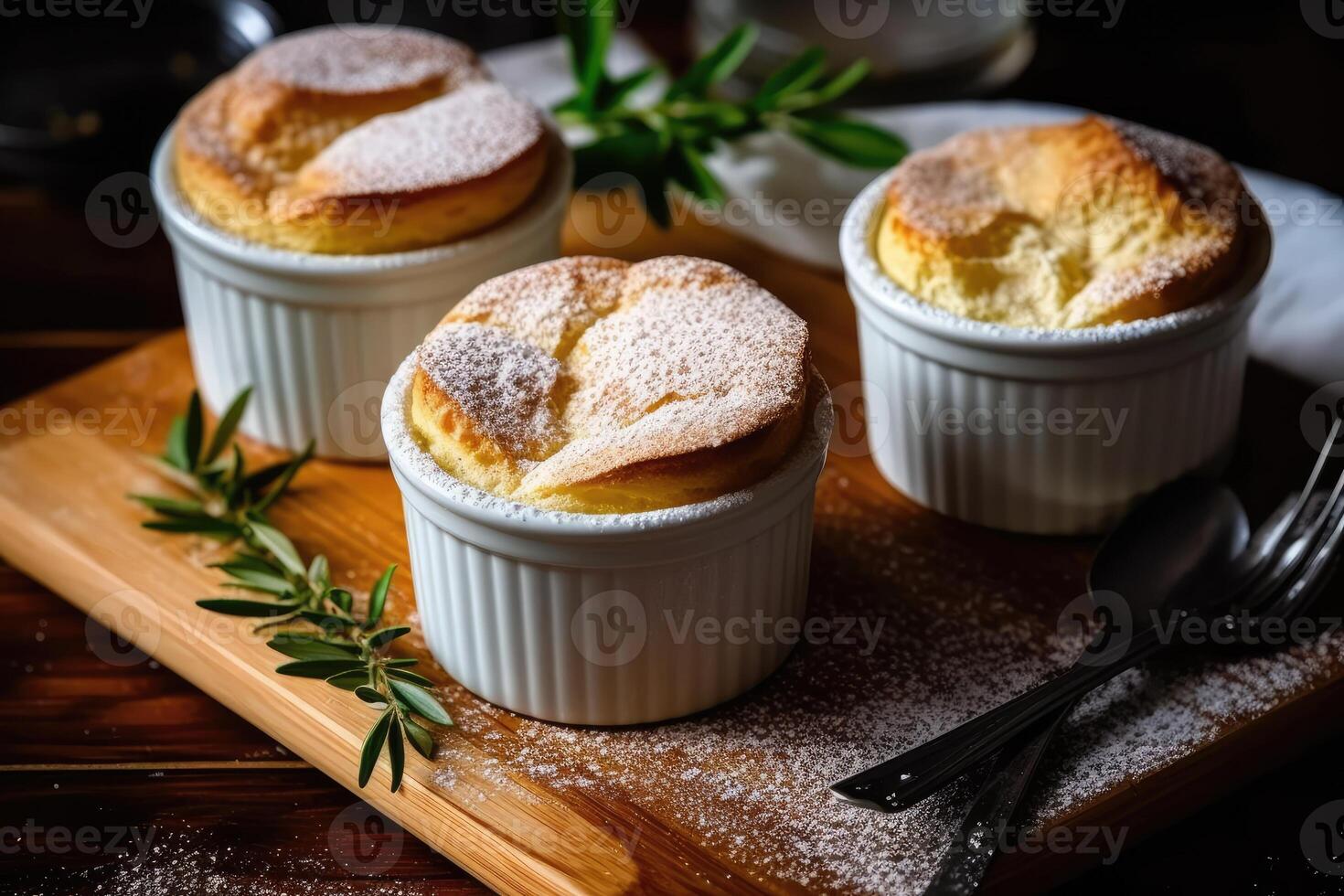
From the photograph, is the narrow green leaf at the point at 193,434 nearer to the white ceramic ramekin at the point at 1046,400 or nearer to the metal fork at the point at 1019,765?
the white ceramic ramekin at the point at 1046,400

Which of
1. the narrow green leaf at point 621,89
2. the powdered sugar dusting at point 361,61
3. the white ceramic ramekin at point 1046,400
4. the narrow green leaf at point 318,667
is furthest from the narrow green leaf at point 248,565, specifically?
the narrow green leaf at point 621,89

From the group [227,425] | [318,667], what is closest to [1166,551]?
[318,667]

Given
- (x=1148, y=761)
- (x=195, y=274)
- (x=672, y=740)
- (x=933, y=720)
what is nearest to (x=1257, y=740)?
(x=1148, y=761)

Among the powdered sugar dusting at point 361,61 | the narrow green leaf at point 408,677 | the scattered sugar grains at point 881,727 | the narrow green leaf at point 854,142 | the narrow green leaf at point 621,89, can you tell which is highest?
the powdered sugar dusting at point 361,61

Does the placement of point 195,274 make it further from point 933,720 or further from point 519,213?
point 933,720

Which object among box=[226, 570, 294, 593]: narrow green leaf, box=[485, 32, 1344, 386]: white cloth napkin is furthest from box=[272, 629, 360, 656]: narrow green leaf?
box=[485, 32, 1344, 386]: white cloth napkin
